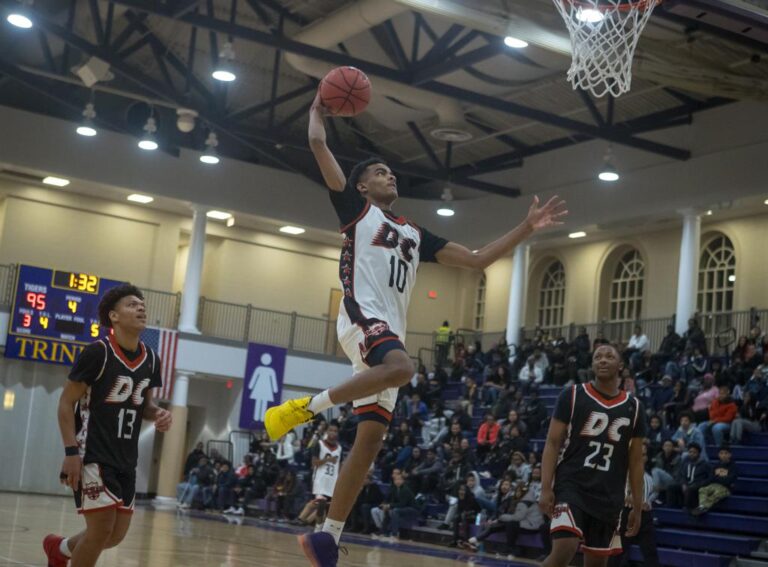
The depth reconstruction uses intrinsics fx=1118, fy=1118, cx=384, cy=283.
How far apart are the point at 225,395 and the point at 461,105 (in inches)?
433

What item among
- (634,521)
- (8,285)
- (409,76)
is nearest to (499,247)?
(634,521)

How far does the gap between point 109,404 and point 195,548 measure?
18.2 feet

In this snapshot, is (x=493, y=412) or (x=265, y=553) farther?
(x=493, y=412)

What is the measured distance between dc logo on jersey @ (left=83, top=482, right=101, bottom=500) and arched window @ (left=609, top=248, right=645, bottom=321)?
933 inches

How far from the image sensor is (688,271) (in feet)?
79.2

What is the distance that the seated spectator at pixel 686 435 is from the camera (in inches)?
652

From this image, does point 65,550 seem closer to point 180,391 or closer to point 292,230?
point 180,391

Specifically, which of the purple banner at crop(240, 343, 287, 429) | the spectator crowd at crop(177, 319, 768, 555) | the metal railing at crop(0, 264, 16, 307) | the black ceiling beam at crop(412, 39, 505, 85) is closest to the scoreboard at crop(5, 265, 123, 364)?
the metal railing at crop(0, 264, 16, 307)

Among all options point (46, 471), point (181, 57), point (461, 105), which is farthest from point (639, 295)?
point (46, 471)

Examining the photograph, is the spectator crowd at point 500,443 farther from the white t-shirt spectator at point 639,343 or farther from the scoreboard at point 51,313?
the scoreboard at point 51,313

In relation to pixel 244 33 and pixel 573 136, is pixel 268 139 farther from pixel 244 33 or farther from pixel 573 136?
pixel 573 136

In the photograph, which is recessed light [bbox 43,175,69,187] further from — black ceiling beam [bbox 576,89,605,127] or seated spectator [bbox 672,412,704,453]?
seated spectator [bbox 672,412,704,453]

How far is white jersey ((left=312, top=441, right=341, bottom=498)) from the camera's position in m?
18.5

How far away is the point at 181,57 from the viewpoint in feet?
85.1
